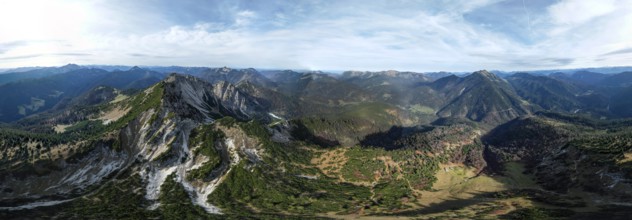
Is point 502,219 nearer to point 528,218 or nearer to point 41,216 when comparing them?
point 528,218

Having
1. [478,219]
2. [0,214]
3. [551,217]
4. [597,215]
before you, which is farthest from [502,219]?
[0,214]

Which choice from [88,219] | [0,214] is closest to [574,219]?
[88,219]

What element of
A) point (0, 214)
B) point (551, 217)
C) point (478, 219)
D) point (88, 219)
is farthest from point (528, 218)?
point (0, 214)

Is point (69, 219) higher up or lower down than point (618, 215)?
lower down

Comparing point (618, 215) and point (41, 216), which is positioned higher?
point (618, 215)

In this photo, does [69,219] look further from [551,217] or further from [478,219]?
[551,217]

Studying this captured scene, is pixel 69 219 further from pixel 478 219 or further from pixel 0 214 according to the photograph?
pixel 478 219
